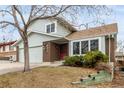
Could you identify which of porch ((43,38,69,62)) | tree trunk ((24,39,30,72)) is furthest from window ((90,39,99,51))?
tree trunk ((24,39,30,72))

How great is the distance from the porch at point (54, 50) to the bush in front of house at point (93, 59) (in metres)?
0.79

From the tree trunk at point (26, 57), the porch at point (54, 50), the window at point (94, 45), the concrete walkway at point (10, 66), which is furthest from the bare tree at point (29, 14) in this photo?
the window at point (94, 45)

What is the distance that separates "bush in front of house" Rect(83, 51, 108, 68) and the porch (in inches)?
31.2

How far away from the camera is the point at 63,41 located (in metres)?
10.6

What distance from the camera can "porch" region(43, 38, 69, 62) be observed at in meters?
10.3

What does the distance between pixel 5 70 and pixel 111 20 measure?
4.32 metres

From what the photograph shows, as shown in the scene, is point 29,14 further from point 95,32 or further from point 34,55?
point 95,32

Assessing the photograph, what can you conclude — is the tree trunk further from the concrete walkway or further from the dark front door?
the dark front door

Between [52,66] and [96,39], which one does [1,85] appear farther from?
[96,39]

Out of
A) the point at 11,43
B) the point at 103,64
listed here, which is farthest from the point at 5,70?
the point at 103,64

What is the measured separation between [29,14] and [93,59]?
2.99 metres

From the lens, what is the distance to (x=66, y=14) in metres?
10.6

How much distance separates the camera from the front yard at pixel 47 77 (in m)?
9.35
